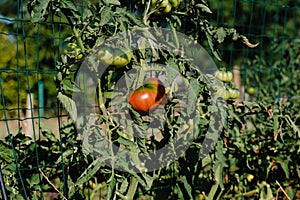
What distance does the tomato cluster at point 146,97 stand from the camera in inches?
61.7

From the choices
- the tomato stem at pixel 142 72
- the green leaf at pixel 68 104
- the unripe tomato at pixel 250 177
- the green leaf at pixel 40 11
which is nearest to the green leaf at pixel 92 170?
the green leaf at pixel 68 104

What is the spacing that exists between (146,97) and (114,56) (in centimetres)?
19

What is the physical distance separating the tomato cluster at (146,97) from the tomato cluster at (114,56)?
0.13m

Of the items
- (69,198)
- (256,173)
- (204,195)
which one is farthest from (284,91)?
(69,198)

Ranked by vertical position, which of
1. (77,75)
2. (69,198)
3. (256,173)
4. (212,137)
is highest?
(77,75)

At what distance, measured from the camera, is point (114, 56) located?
1439mm

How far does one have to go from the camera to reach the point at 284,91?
142 inches

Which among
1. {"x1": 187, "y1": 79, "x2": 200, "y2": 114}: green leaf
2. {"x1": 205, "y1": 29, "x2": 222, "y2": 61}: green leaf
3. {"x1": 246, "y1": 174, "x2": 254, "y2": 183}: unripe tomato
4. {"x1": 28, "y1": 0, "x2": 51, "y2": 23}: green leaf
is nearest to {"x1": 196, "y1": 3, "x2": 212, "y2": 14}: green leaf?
{"x1": 205, "y1": 29, "x2": 222, "y2": 61}: green leaf

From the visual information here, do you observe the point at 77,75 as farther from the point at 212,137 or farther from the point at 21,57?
the point at 21,57

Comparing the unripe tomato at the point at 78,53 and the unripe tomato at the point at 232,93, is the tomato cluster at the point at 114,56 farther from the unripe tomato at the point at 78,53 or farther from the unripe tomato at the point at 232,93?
the unripe tomato at the point at 232,93

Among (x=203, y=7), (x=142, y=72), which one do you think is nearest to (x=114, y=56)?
(x=142, y=72)

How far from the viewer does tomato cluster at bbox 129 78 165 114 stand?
1568 millimetres

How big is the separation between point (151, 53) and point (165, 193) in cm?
60

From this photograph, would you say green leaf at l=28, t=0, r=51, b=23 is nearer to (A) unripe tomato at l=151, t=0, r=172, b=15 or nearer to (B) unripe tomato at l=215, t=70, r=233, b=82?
(A) unripe tomato at l=151, t=0, r=172, b=15
